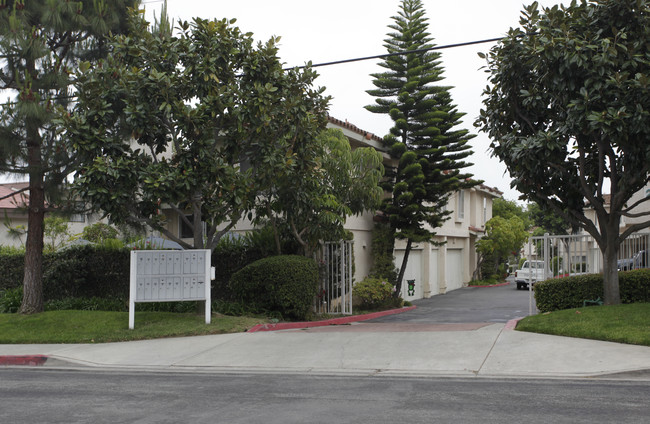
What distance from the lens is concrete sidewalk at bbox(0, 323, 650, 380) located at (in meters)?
9.11

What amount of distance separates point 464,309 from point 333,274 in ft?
20.2

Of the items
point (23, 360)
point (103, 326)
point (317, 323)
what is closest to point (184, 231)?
point (317, 323)

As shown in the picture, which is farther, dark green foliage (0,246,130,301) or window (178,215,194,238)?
window (178,215,194,238)

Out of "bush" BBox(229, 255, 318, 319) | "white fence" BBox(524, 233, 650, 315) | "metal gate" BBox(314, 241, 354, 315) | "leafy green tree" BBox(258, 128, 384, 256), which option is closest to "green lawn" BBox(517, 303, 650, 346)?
"white fence" BBox(524, 233, 650, 315)

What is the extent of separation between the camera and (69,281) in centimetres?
1712

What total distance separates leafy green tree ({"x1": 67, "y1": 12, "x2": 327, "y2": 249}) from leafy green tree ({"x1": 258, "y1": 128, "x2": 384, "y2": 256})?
Answer: 0.69 meters

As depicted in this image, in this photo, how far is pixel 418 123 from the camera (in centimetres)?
2258

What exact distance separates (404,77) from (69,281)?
44.3 ft

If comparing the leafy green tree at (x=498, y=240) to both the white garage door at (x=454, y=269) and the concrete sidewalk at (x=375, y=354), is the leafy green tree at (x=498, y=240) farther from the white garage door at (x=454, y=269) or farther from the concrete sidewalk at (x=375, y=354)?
the concrete sidewalk at (x=375, y=354)

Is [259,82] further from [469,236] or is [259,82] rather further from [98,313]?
[469,236]

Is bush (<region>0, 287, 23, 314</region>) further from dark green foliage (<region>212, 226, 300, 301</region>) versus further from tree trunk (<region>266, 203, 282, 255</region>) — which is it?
tree trunk (<region>266, 203, 282, 255</region>)

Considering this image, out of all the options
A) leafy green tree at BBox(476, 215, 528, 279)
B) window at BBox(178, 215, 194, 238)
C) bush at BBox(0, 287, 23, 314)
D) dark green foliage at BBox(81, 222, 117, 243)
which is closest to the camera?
bush at BBox(0, 287, 23, 314)

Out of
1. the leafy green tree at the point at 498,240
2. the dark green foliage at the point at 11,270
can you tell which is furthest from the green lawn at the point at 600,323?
the leafy green tree at the point at 498,240

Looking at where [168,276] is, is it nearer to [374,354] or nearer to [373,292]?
[374,354]
